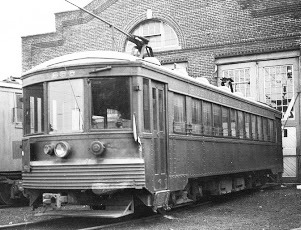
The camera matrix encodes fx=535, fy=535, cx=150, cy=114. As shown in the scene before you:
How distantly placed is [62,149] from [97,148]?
2.24 ft

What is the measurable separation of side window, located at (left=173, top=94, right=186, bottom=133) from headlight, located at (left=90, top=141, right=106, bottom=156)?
1.99 m

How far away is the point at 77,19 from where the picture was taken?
81.7 ft

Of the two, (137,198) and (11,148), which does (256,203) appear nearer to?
(137,198)

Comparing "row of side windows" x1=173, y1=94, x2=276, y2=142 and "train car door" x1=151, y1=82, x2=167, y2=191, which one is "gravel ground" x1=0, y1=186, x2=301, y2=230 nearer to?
"train car door" x1=151, y1=82, x2=167, y2=191

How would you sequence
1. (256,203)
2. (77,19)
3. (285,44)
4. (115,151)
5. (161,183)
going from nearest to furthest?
(115,151) < (161,183) < (256,203) < (285,44) < (77,19)

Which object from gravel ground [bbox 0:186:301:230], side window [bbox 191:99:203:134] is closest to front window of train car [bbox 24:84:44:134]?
gravel ground [bbox 0:186:301:230]

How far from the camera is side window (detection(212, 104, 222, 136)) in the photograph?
12836mm

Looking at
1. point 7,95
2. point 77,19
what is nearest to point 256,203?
point 7,95

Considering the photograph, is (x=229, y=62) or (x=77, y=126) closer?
(x=77, y=126)

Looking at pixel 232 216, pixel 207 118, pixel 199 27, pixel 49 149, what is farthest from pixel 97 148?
pixel 199 27

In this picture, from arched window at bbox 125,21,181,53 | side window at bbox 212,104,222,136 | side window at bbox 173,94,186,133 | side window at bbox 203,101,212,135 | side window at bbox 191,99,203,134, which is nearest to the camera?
side window at bbox 173,94,186,133

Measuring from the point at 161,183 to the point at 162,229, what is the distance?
938mm

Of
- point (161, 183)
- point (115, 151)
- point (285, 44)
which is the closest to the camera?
point (115, 151)

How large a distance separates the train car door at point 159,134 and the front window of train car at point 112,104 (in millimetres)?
662
